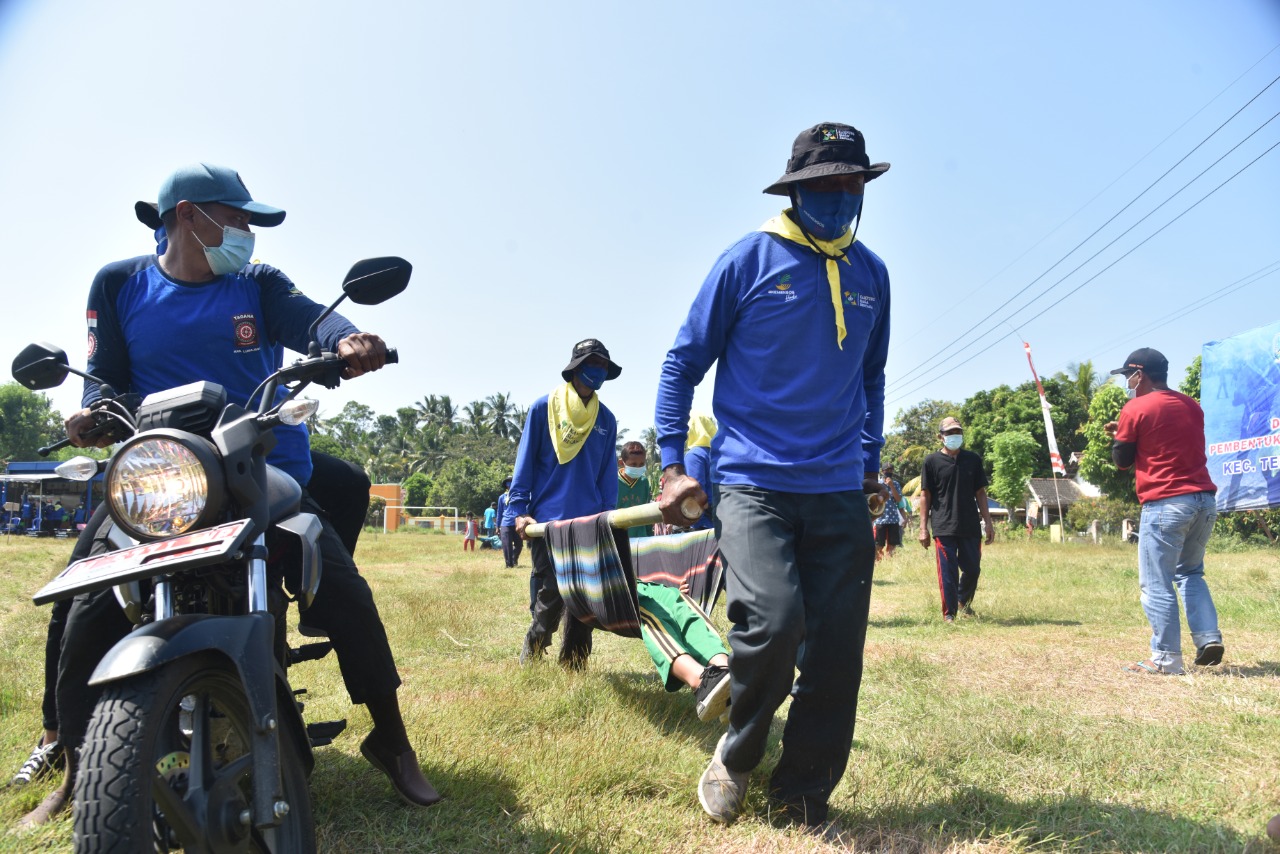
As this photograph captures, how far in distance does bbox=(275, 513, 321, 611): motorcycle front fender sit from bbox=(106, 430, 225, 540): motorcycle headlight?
1.54ft

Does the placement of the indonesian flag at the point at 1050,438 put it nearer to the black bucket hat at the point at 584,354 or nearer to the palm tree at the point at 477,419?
the black bucket hat at the point at 584,354

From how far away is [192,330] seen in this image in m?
3.08

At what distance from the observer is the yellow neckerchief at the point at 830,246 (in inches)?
131

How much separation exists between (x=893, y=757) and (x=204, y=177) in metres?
3.45

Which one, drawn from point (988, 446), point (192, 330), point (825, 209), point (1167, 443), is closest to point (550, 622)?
point (192, 330)

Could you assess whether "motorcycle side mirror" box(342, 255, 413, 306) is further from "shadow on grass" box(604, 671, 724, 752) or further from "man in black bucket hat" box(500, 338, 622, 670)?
"man in black bucket hat" box(500, 338, 622, 670)

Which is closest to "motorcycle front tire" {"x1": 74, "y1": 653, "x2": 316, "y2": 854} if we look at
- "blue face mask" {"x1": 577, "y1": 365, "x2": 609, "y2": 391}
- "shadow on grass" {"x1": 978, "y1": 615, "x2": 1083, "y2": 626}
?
"blue face mask" {"x1": 577, "y1": 365, "x2": 609, "y2": 391}

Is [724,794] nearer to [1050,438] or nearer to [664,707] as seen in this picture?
[664,707]

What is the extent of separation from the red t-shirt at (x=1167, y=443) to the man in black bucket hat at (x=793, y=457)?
3.84 meters

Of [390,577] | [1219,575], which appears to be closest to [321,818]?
[390,577]

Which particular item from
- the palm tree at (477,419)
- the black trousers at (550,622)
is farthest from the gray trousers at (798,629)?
the palm tree at (477,419)

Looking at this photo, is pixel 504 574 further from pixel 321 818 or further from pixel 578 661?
pixel 321 818

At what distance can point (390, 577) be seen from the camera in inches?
586

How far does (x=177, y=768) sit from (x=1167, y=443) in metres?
6.35
